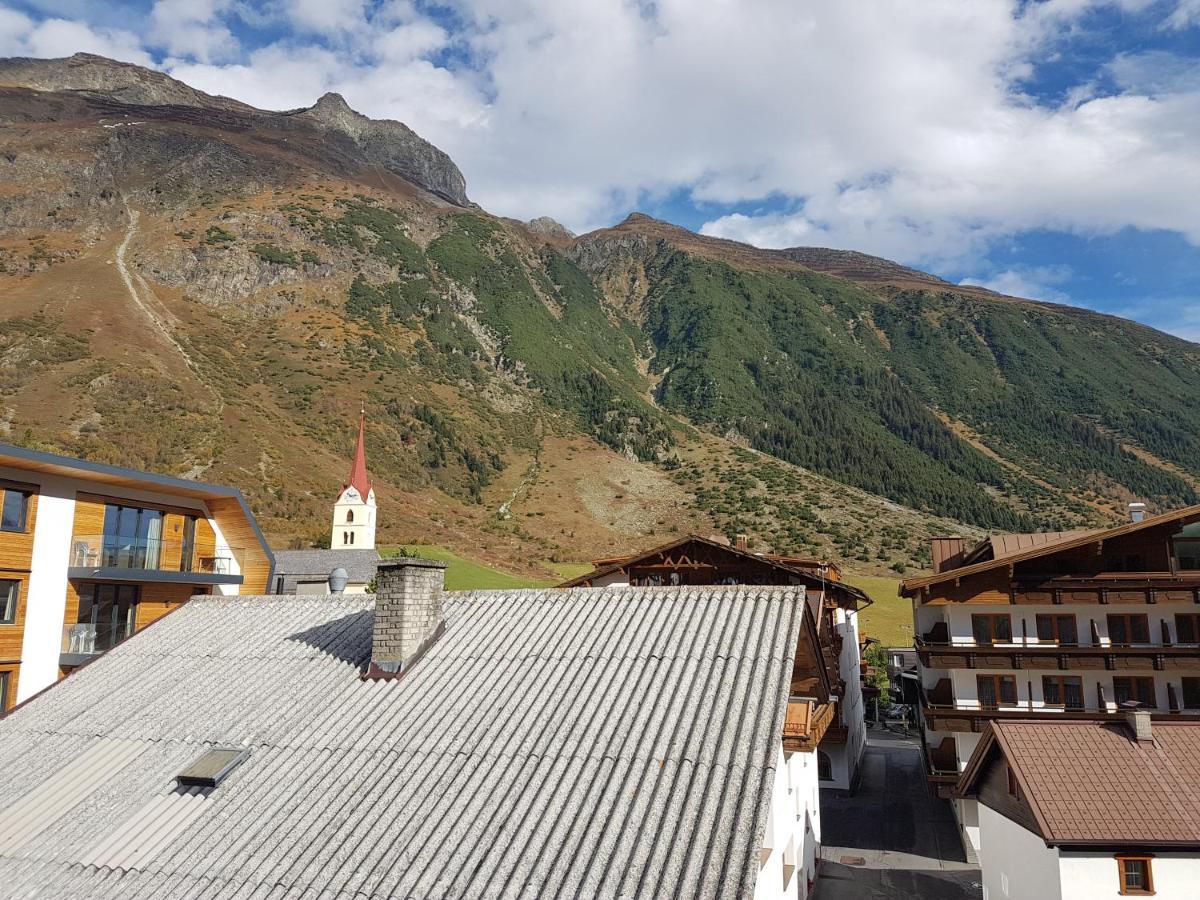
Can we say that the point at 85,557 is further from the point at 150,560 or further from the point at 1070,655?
the point at 1070,655

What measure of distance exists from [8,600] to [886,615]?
205 feet

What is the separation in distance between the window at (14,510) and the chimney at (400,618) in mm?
14602

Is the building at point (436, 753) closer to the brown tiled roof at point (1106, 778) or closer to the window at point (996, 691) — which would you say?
the brown tiled roof at point (1106, 778)

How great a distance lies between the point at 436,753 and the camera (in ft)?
36.8

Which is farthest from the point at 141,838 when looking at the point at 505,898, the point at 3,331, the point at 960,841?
the point at 3,331

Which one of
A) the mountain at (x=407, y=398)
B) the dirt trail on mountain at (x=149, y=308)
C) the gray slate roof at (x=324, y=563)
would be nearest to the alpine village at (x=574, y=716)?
the gray slate roof at (x=324, y=563)

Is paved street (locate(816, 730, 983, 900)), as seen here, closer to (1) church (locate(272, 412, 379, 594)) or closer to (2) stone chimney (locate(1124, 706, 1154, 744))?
(2) stone chimney (locate(1124, 706, 1154, 744))

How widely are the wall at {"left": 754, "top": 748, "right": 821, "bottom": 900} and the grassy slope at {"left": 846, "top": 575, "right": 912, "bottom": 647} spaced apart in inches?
1691

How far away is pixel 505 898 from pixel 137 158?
194 m

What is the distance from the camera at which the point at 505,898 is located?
861cm

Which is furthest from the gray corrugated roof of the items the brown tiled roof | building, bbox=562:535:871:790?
the brown tiled roof

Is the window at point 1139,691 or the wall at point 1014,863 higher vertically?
the window at point 1139,691

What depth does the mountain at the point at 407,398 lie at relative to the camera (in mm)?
95312

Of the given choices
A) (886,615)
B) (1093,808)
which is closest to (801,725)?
(1093,808)
